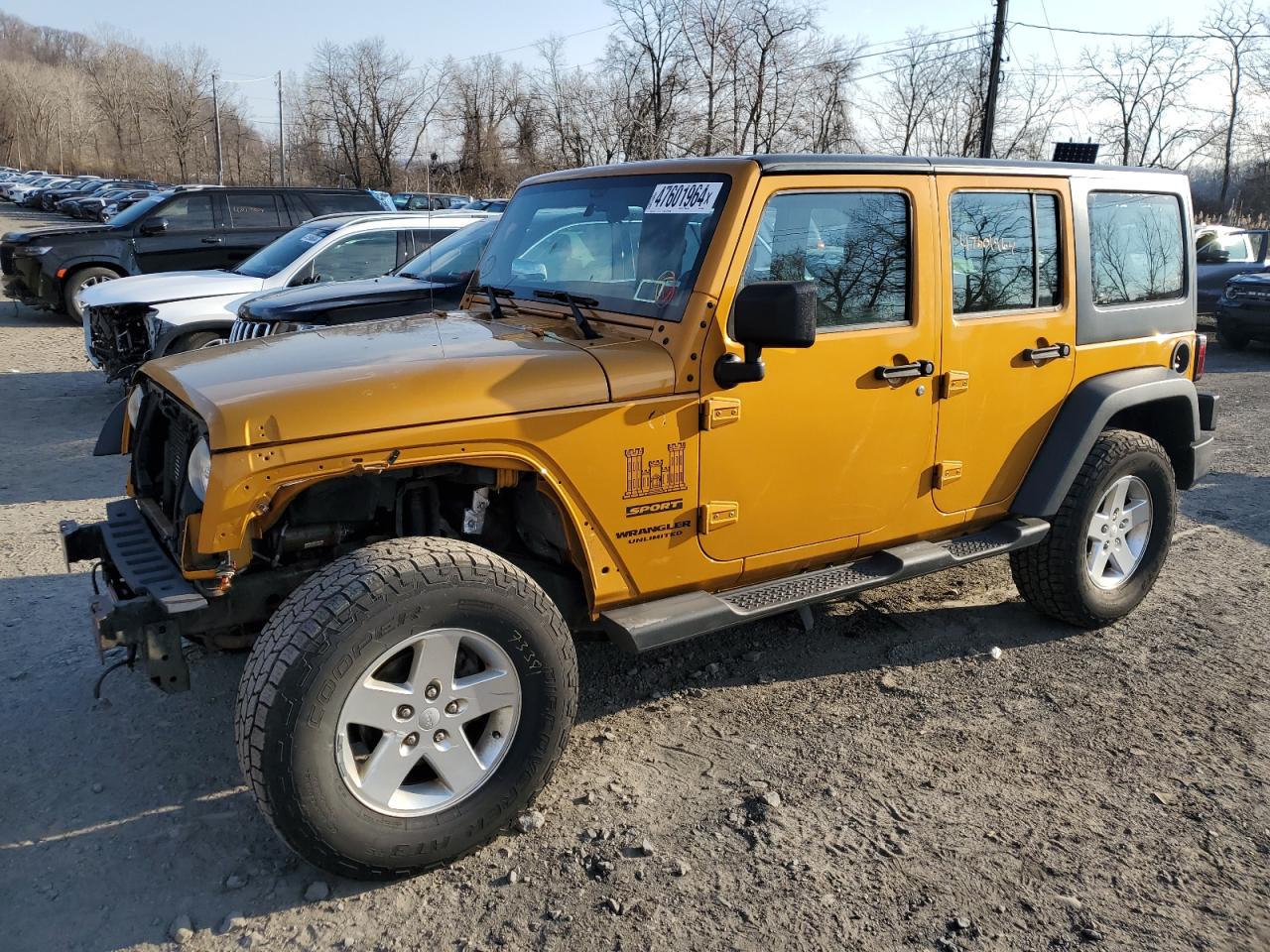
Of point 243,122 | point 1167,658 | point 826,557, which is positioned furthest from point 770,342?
point 243,122

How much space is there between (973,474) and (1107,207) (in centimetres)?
147

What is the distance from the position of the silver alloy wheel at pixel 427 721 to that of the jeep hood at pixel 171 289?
6837mm

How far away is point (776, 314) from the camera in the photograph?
9.86ft

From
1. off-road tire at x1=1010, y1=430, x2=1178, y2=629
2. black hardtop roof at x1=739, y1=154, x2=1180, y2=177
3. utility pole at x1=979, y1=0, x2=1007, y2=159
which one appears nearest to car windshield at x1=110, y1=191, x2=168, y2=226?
black hardtop roof at x1=739, y1=154, x2=1180, y2=177

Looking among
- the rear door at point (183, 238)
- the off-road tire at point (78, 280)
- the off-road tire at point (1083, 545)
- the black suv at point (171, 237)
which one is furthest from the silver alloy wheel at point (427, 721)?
the off-road tire at point (78, 280)

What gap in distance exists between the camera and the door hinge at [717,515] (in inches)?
133

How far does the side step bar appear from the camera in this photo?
327cm

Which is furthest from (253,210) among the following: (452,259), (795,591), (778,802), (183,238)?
(778,802)

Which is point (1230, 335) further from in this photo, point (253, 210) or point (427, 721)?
point (427, 721)

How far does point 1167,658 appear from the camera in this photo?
4.38m

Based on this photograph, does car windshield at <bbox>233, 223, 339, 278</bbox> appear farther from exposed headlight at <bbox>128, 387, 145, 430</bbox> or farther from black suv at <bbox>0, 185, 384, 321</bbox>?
exposed headlight at <bbox>128, 387, 145, 430</bbox>

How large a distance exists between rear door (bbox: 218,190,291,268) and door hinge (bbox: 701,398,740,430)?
38.1 feet

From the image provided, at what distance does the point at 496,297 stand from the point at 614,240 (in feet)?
2.16

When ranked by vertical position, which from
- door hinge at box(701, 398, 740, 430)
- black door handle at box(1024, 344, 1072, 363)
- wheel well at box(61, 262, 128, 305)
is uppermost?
wheel well at box(61, 262, 128, 305)
